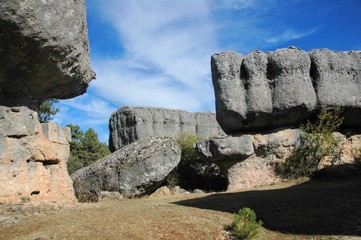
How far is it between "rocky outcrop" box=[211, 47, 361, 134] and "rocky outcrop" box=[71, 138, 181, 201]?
278 cm

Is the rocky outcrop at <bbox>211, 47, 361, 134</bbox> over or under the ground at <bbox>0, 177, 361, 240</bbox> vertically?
over

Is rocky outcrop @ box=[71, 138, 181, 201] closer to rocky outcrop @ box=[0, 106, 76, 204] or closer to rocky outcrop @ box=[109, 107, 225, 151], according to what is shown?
rocky outcrop @ box=[0, 106, 76, 204]

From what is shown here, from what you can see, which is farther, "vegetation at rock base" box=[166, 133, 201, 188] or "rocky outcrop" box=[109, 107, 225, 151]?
"rocky outcrop" box=[109, 107, 225, 151]

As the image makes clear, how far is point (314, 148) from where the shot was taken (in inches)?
526

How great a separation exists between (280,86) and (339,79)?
7.70ft

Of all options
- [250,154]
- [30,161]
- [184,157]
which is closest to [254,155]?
[250,154]

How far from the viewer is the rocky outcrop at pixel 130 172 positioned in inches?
A: 465

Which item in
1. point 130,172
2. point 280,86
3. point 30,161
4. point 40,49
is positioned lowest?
point 130,172

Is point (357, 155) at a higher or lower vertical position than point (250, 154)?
lower

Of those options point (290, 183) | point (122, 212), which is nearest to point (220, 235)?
point (122, 212)

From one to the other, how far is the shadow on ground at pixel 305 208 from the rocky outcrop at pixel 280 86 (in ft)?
14.6

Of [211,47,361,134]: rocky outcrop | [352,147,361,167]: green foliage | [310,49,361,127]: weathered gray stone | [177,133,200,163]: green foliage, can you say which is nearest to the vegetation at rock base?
[177,133,200,163]: green foliage

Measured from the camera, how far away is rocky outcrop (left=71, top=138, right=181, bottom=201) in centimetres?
1180

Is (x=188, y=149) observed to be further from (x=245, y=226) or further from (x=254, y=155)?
(x=245, y=226)
